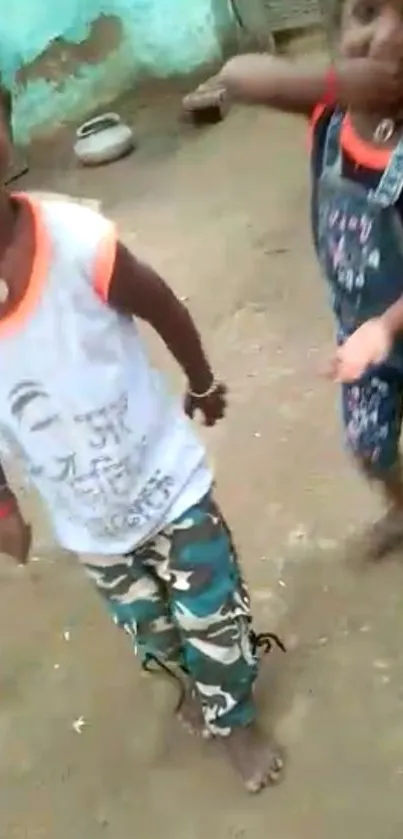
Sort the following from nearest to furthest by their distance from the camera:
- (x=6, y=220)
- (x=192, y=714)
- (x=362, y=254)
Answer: (x=6, y=220)
(x=362, y=254)
(x=192, y=714)

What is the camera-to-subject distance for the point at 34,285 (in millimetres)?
1241

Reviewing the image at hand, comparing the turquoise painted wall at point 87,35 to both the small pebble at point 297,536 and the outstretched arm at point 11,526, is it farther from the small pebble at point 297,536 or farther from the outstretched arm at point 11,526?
the outstretched arm at point 11,526

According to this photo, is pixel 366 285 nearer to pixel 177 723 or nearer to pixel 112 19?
pixel 177 723

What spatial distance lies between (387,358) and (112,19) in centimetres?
242

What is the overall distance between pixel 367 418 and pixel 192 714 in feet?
1.56

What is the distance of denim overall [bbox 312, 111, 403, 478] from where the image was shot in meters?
1.42

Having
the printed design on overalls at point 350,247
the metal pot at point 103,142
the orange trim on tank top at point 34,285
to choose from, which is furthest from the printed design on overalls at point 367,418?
the metal pot at point 103,142

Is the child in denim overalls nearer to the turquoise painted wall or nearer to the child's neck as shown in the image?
the child's neck

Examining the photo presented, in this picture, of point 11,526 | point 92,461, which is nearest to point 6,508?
point 11,526

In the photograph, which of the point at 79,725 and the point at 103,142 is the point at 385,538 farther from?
the point at 103,142

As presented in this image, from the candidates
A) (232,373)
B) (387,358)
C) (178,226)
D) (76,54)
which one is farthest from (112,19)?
(387,358)

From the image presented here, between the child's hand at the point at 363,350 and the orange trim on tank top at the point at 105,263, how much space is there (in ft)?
0.87

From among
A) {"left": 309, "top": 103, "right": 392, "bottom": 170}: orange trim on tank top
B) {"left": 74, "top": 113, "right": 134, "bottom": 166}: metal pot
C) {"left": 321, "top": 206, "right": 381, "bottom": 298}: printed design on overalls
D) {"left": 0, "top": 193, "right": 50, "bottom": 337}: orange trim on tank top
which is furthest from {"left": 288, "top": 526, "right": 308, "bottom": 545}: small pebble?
{"left": 74, "top": 113, "right": 134, "bottom": 166}: metal pot

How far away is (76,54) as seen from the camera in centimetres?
369
